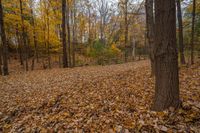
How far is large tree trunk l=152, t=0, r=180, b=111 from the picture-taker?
265cm

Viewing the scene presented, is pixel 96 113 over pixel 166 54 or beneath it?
beneath

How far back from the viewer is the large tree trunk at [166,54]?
2646 millimetres

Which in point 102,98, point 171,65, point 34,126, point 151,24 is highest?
point 151,24

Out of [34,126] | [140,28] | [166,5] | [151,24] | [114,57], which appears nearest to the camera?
[166,5]

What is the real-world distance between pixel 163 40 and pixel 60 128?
2.55m

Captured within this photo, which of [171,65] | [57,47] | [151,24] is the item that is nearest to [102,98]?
[171,65]

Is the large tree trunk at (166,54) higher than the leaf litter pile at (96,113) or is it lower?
higher

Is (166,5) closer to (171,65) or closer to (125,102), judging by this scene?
(171,65)

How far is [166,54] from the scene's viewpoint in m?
2.69

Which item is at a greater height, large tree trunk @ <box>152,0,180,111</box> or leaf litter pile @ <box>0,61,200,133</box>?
large tree trunk @ <box>152,0,180,111</box>

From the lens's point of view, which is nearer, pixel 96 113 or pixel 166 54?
pixel 166 54

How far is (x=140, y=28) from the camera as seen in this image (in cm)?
3017

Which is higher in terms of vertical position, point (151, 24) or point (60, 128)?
point (151, 24)

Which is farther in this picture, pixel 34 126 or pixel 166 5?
pixel 34 126
